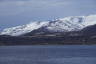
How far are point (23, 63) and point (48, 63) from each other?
510 centimetres

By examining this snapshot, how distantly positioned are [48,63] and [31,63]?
348cm

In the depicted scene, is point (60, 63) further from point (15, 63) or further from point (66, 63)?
point (15, 63)

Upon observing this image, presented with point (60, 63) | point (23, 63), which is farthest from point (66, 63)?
point (23, 63)

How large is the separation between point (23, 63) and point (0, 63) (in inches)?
185

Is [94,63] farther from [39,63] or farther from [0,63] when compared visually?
[0,63]

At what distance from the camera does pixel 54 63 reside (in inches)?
3733

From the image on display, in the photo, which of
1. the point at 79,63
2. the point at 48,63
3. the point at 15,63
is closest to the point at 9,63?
the point at 15,63

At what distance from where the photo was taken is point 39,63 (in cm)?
9475

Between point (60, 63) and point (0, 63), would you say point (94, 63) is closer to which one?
point (60, 63)

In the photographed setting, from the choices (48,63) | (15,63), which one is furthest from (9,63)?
(48,63)

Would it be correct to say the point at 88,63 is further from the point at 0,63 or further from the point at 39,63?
the point at 0,63

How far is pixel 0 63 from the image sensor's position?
94.2 m

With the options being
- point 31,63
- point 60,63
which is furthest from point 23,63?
point 60,63

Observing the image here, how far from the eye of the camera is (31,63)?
309 feet
